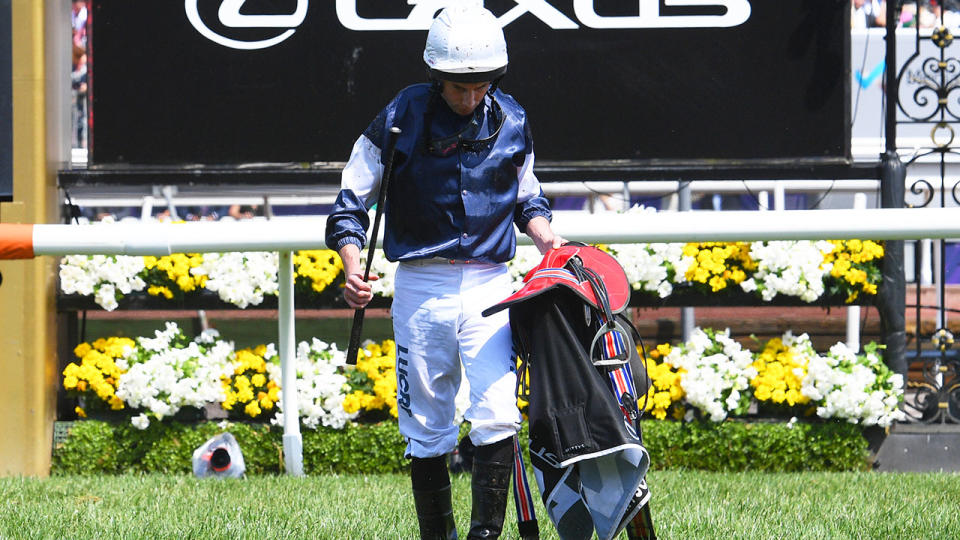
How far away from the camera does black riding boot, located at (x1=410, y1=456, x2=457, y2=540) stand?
421 centimetres

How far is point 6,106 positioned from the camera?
20.2ft

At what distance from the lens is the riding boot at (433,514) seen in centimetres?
422

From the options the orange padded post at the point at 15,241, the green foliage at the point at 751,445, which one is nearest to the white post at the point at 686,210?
the green foliage at the point at 751,445

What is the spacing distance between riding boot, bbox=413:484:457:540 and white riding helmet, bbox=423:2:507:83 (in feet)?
4.64

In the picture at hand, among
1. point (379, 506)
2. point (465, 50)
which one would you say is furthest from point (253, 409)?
point (465, 50)

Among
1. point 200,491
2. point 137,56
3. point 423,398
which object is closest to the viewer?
point 423,398

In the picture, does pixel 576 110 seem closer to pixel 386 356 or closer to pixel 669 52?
pixel 669 52

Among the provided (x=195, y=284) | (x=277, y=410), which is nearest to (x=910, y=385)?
(x=277, y=410)

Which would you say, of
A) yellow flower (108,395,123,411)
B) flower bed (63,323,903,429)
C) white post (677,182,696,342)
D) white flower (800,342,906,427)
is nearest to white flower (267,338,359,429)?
flower bed (63,323,903,429)

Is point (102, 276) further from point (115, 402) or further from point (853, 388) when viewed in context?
point (853, 388)

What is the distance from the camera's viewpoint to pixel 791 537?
423cm

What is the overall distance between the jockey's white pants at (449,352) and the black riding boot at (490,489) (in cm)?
5

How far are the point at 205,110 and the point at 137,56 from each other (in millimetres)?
434

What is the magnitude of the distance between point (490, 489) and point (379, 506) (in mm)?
Answer: 1132
